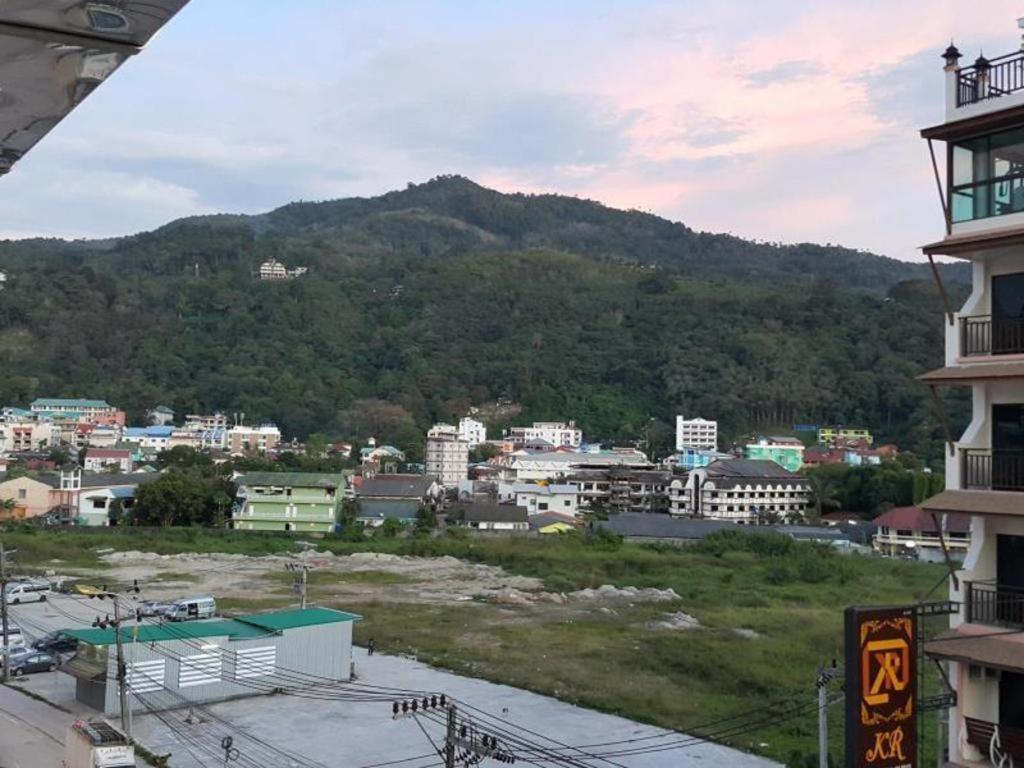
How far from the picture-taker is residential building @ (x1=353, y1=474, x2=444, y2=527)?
49125 mm

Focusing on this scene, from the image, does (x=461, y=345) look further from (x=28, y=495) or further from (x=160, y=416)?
(x=28, y=495)

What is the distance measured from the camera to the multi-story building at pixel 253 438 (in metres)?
75.7

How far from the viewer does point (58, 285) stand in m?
105

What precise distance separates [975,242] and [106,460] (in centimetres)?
6406

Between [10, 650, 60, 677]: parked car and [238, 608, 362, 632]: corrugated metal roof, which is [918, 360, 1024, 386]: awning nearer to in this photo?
[238, 608, 362, 632]: corrugated metal roof

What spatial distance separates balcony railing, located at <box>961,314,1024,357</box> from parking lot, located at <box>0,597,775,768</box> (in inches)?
323

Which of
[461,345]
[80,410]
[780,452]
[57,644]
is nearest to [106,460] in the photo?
[80,410]

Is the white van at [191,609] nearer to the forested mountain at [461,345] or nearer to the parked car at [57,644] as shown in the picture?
the parked car at [57,644]

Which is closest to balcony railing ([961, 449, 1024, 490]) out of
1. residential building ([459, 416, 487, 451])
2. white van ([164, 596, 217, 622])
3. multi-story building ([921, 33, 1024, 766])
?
→ multi-story building ([921, 33, 1024, 766])

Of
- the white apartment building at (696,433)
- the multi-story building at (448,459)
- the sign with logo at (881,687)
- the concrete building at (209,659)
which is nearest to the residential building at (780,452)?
the white apartment building at (696,433)

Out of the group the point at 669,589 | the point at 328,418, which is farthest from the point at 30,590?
the point at 328,418

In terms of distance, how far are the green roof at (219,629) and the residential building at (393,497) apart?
28.3m

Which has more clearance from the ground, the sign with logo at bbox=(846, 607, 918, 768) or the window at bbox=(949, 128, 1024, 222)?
the window at bbox=(949, 128, 1024, 222)

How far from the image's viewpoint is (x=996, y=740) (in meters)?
7.30
